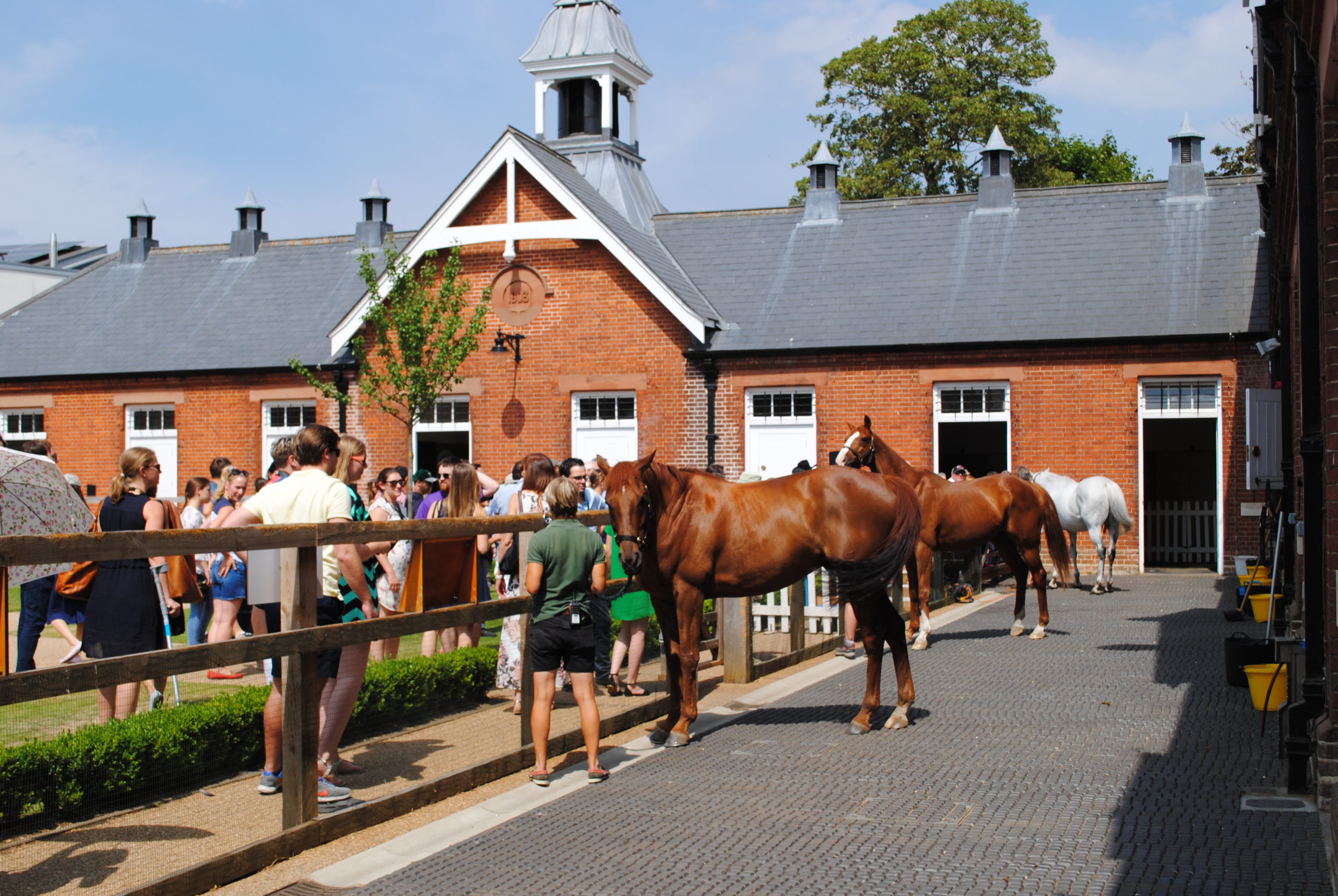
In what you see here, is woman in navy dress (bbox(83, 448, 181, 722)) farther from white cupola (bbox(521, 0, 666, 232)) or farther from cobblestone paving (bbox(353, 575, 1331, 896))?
white cupola (bbox(521, 0, 666, 232))

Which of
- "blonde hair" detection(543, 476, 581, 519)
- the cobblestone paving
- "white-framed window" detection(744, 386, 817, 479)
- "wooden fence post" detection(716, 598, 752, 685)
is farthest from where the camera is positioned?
"white-framed window" detection(744, 386, 817, 479)

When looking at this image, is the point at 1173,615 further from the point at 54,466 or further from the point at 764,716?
the point at 54,466

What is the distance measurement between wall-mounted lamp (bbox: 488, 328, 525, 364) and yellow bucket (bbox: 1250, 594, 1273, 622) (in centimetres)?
1536

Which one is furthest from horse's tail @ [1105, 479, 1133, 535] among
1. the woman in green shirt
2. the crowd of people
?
the woman in green shirt

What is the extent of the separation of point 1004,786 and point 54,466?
5.33 m

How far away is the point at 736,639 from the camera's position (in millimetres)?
10492

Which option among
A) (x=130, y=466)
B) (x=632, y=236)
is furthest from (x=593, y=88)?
(x=130, y=466)

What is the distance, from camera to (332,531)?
604cm

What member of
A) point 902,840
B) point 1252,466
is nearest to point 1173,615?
point 1252,466

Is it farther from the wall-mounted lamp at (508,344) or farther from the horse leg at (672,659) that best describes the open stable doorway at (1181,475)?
the horse leg at (672,659)

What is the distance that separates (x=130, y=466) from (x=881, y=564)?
518cm

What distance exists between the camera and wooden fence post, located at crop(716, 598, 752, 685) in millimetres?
10469

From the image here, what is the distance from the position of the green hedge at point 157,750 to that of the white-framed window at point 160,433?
2005 centimetres

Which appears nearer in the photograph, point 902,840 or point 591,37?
point 902,840
